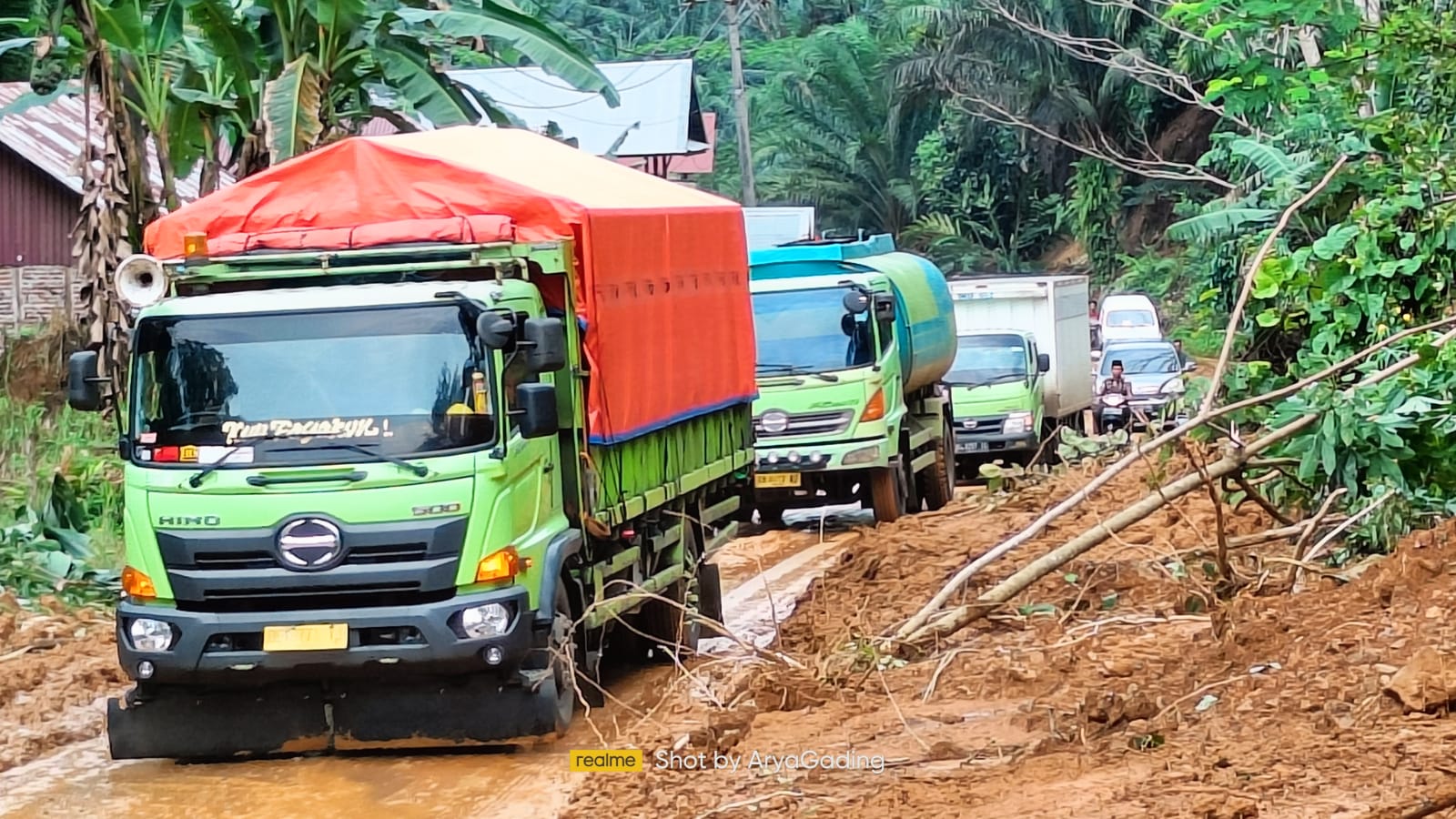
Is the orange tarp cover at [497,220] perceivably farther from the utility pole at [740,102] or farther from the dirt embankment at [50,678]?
the utility pole at [740,102]

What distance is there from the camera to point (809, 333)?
18359 millimetres

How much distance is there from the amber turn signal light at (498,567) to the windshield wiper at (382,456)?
502 mm

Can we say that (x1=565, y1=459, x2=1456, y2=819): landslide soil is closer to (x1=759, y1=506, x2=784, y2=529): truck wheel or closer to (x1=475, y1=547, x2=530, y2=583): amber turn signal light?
(x1=475, y1=547, x2=530, y2=583): amber turn signal light

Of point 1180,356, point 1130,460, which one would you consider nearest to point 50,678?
point 1130,460

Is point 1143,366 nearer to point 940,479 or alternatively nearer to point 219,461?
point 940,479

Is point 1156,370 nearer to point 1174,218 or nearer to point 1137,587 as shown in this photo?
point 1174,218

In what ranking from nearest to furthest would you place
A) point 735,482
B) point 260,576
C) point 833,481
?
point 260,576, point 735,482, point 833,481

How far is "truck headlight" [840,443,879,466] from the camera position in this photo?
18.0m

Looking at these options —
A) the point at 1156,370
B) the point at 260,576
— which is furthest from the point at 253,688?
the point at 1156,370

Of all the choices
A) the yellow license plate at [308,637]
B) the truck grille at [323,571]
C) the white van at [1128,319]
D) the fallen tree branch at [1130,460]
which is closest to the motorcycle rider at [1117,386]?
Answer: the white van at [1128,319]

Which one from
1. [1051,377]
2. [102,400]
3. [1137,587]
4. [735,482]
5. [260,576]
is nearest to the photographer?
[260,576]

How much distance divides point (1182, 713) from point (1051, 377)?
63.2 feet

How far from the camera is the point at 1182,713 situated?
7.59 m

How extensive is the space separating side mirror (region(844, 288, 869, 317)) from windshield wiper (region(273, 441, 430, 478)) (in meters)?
9.64
